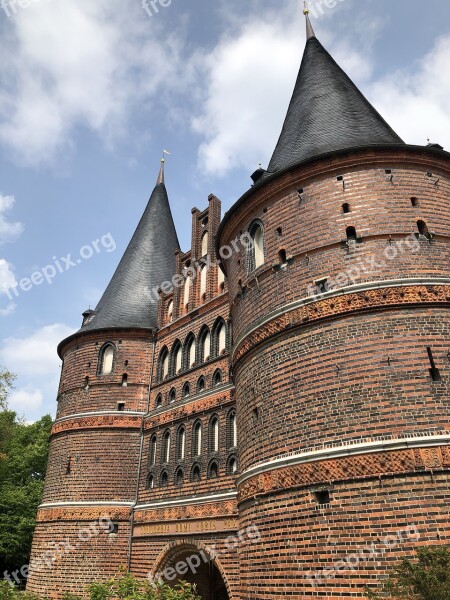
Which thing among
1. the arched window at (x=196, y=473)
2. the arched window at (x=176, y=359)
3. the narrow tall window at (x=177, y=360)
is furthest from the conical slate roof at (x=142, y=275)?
the arched window at (x=196, y=473)

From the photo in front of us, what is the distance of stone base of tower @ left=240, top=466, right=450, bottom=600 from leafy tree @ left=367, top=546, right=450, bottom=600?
0.83ft

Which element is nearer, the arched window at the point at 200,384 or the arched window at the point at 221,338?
the arched window at the point at 221,338

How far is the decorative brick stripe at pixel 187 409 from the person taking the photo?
15.6m

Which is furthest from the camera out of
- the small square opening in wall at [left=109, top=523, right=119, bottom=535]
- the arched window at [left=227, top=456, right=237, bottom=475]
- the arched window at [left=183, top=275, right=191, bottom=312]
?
the arched window at [left=183, top=275, right=191, bottom=312]

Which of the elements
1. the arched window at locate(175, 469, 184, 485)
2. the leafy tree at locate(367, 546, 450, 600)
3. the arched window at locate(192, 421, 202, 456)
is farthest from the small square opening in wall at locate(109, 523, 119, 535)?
the leafy tree at locate(367, 546, 450, 600)

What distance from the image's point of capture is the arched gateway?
15.7m

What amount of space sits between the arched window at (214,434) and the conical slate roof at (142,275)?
5.98 meters

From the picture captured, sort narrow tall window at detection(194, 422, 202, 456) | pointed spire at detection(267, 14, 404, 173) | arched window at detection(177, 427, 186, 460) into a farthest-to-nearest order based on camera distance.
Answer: arched window at detection(177, 427, 186, 460), narrow tall window at detection(194, 422, 202, 456), pointed spire at detection(267, 14, 404, 173)

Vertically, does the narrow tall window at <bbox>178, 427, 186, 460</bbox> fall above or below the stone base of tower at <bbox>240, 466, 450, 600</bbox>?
above

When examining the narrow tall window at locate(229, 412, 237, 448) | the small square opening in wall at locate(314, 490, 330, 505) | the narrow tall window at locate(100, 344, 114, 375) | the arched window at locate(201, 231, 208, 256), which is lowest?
the small square opening in wall at locate(314, 490, 330, 505)

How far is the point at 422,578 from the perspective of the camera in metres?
6.67

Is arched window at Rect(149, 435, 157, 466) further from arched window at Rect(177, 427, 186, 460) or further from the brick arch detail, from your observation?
the brick arch detail

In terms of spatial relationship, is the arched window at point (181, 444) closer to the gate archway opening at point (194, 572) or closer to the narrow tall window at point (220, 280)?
the gate archway opening at point (194, 572)

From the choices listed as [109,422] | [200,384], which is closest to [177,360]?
[200,384]
